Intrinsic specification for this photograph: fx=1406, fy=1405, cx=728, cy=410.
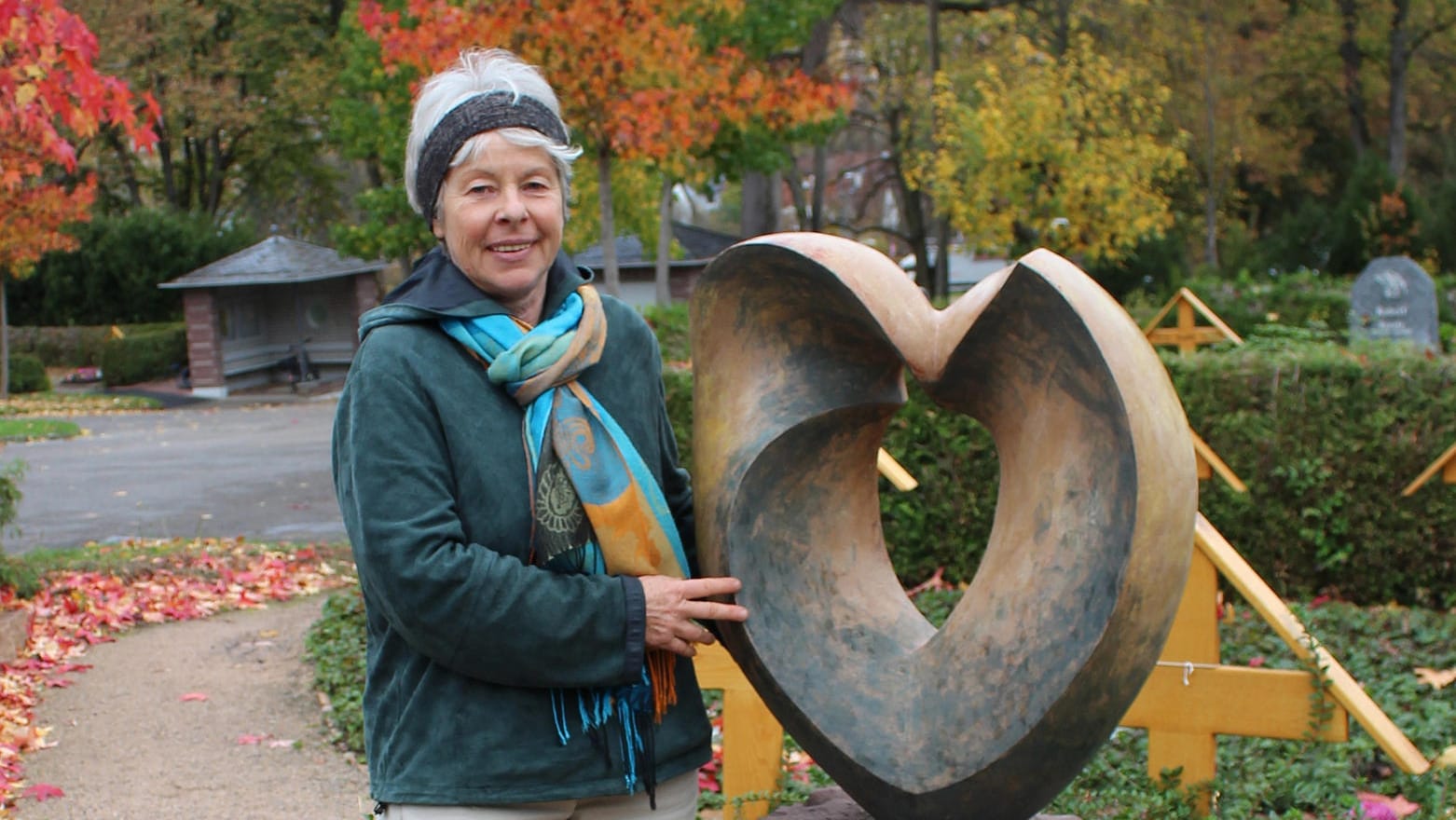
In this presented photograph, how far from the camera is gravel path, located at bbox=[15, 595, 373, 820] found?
4770mm

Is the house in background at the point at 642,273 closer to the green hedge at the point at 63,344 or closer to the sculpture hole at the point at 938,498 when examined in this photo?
the green hedge at the point at 63,344

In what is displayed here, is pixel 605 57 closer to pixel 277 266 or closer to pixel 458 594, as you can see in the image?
pixel 458 594

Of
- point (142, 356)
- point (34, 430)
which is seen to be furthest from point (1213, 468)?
point (142, 356)

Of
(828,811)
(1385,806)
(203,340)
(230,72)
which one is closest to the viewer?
(828,811)

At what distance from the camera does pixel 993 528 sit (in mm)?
2396

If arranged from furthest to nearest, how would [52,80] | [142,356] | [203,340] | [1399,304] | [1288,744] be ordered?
[142,356] < [203,340] < [1399,304] < [52,80] < [1288,744]

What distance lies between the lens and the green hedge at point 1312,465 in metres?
6.66

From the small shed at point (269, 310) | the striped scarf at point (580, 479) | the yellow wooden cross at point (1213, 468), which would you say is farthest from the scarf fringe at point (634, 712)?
the small shed at point (269, 310)

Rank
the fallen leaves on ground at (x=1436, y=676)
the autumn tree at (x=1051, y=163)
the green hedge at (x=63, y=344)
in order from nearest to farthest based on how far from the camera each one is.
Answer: the fallen leaves on ground at (x=1436, y=676)
the autumn tree at (x=1051, y=163)
the green hedge at (x=63, y=344)

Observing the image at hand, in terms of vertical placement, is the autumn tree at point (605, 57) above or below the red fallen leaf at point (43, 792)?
above

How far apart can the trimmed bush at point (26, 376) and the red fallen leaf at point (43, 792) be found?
21749 mm

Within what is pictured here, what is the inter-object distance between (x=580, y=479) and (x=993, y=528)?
0.74 metres

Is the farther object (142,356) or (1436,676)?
(142,356)

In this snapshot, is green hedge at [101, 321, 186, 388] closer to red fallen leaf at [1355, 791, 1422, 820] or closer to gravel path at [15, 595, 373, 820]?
gravel path at [15, 595, 373, 820]
